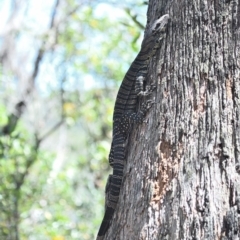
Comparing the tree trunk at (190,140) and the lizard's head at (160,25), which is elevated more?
the lizard's head at (160,25)

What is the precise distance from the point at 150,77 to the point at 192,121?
1.71 feet

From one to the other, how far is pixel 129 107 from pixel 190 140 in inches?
33.1

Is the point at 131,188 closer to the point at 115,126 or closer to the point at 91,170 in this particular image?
the point at 115,126

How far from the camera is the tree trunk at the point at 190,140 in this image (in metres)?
2.44

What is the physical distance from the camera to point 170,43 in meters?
2.98

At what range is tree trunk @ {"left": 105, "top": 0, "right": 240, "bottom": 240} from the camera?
244 centimetres

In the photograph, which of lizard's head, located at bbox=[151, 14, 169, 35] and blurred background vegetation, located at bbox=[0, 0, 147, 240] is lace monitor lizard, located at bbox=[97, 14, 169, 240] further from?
blurred background vegetation, located at bbox=[0, 0, 147, 240]

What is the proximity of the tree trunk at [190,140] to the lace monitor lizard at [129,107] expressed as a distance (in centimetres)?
9

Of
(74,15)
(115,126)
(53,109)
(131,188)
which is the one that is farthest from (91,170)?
(131,188)

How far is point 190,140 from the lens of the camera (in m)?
2.61

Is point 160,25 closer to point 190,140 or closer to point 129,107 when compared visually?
point 129,107

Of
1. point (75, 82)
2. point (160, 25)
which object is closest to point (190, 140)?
point (160, 25)

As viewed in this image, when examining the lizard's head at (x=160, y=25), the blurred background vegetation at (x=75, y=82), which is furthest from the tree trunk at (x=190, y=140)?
the blurred background vegetation at (x=75, y=82)

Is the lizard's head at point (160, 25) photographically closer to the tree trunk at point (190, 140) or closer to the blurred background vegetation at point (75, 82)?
the tree trunk at point (190, 140)
